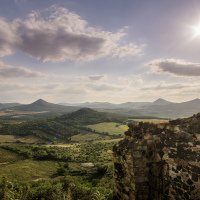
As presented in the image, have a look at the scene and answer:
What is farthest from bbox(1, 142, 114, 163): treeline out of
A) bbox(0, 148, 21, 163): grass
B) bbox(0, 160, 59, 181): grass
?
bbox(0, 160, 59, 181): grass

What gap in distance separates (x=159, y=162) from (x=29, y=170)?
123 metres

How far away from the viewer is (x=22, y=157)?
551ft

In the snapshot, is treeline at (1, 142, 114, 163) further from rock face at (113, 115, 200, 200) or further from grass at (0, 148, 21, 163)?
rock face at (113, 115, 200, 200)

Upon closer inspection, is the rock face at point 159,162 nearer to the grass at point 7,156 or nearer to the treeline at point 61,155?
the treeline at point 61,155

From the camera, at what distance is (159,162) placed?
51.4 feet

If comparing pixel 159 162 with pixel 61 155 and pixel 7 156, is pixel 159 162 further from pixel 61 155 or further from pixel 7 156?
pixel 7 156

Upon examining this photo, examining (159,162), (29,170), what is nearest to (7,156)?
(29,170)

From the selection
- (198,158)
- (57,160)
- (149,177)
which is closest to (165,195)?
(149,177)

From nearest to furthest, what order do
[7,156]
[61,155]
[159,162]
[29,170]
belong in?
[159,162] → [29,170] → [7,156] → [61,155]

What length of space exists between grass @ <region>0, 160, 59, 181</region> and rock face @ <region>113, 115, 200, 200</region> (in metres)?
103

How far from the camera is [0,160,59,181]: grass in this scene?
116062mm

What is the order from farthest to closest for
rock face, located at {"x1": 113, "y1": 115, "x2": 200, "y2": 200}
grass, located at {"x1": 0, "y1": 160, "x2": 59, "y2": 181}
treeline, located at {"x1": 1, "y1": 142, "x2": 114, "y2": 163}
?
treeline, located at {"x1": 1, "y1": 142, "x2": 114, "y2": 163}, grass, located at {"x1": 0, "y1": 160, "x2": 59, "y2": 181}, rock face, located at {"x1": 113, "y1": 115, "x2": 200, "y2": 200}

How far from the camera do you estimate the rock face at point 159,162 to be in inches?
574

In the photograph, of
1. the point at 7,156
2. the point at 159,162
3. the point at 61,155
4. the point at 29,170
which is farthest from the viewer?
the point at 61,155
